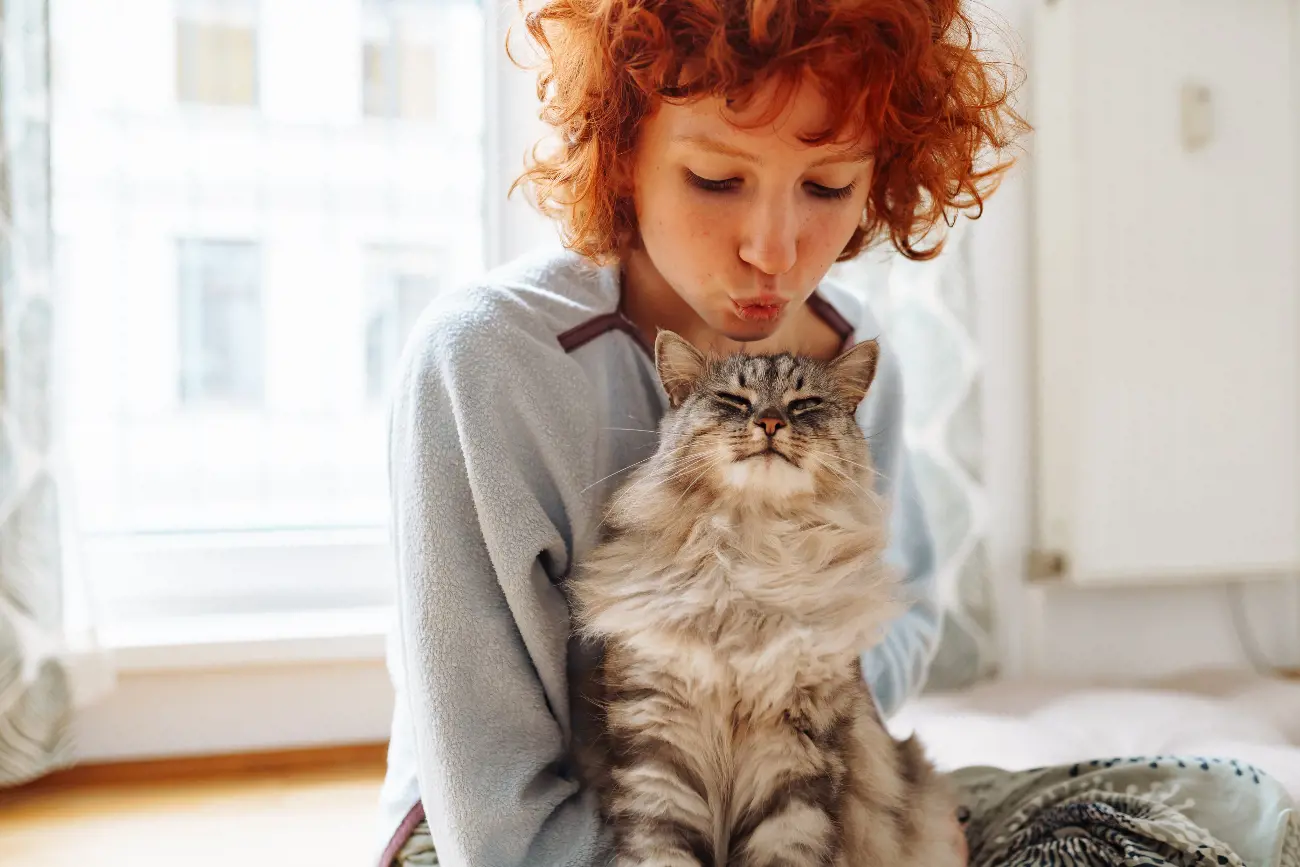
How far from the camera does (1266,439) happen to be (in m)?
2.49

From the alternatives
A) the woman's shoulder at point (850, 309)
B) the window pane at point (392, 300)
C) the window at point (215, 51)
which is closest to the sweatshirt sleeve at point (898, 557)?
the woman's shoulder at point (850, 309)

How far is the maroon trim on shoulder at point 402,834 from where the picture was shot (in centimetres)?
110

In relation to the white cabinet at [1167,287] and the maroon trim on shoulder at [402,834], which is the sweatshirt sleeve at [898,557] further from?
the white cabinet at [1167,287]

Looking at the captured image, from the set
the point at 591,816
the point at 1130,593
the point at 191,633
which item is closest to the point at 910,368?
the point at 1130,593

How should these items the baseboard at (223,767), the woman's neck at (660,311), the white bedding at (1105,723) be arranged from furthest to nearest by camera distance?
the baseboard at (223,767) < the white bedding at (1105,723) < the woman's neck at (660,311)

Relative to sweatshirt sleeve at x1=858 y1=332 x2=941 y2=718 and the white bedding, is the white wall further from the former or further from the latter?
sweatshirt sleeve at x1=858 y1=332 x2=941 y2=718

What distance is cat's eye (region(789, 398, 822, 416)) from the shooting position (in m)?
1.06

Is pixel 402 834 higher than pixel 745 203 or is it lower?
lower

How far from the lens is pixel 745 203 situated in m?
1.04

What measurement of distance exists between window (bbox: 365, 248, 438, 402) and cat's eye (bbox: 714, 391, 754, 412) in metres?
1.52

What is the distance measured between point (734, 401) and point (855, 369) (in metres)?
0.18

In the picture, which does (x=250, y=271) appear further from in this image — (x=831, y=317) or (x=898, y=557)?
(x=898, y=557)

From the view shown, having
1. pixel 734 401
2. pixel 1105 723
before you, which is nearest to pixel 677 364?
pixel 734 401

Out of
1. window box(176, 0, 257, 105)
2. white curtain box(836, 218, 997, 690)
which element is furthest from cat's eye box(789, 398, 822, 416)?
window box(176, 0, 257, 105)
